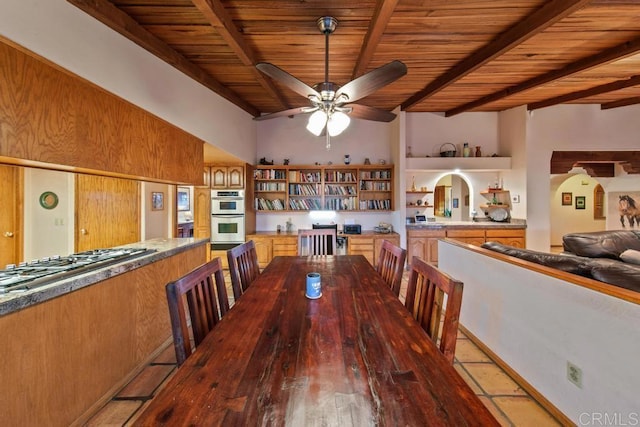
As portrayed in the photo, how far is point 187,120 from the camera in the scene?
3.05 meters

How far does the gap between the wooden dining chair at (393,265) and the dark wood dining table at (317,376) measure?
53cm

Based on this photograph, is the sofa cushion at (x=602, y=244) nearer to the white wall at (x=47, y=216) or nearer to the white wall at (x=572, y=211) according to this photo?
the white wall at (x=572, y=211)

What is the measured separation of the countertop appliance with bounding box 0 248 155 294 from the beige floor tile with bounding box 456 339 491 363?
2773 millimetres

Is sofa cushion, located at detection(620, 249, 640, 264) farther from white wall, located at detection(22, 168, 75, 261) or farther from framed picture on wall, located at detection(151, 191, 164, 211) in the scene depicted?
white wall, located at detection(22, 168, 75, 261)

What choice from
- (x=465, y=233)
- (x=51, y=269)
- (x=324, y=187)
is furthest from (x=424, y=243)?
(x=51, y=269)

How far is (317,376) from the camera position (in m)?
0.89

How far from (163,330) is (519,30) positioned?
422cm

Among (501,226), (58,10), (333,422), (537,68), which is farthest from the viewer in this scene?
(501,226)

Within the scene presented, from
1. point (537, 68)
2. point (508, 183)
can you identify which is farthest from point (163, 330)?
point (508, 183)

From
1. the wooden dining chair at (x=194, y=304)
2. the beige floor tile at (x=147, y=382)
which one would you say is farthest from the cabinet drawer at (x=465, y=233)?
the beige floor tile at (x=147, y=382)

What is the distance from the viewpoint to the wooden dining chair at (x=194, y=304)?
109 cm

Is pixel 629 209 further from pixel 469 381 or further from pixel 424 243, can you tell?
pixel 469 381

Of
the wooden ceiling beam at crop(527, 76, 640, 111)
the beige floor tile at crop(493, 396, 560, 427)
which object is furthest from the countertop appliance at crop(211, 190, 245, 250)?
the wooden ceiling beam at crop(527, 76, 640, 111)

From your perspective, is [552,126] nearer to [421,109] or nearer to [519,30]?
[421,109]
